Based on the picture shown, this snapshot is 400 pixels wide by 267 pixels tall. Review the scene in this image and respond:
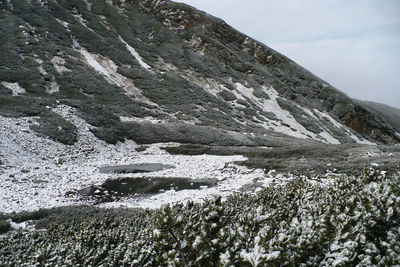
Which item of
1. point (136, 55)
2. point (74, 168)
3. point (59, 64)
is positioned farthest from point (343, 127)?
point (74, 168)

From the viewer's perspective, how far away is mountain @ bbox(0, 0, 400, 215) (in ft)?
60.5

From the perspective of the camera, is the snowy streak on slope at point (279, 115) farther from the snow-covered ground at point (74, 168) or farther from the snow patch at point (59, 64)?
the snow patch at point (59, 64)

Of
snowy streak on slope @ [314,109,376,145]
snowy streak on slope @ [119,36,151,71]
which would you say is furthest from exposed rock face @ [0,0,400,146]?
snowy streak on slope @ [119,36,151,71]

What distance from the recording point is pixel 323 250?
5.33 meters

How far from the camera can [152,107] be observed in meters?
37.5

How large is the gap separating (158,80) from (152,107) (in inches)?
411

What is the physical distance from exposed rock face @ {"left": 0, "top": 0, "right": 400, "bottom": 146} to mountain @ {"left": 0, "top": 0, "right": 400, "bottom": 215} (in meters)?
0.22

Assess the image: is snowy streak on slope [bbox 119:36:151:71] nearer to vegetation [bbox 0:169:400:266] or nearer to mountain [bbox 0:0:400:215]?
mountain [bbox 0:0:400:215]

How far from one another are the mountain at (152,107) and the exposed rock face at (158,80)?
0.22m

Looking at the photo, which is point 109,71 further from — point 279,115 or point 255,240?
point 255,240

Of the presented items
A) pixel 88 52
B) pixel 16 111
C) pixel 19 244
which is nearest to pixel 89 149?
pixel 16 111

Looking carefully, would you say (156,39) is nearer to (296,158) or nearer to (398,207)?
(296,158)

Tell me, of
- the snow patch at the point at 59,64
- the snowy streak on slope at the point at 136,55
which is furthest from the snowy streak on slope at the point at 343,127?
the snow patch at the point at 59,64

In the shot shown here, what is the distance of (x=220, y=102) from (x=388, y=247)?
42.5m
